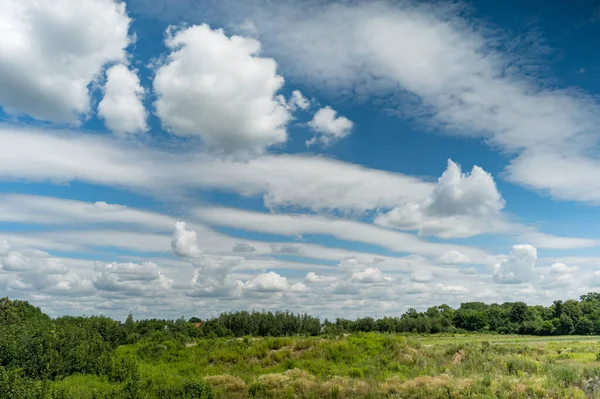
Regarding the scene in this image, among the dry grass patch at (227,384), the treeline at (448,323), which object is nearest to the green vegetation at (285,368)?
the dry grass patch at (227,384)

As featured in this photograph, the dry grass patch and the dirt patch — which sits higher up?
the dirt patch

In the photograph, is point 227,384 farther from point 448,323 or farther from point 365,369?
point 448,323

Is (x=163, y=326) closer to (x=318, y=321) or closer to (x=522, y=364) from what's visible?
(x=318, y=321)

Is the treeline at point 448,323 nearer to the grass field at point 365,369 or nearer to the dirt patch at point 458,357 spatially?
the grass field at point 365,369

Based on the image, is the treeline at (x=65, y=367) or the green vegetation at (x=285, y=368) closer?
the treeline at (x=65, y=367)

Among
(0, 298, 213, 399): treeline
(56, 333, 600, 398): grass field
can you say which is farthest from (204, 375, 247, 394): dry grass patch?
(0, 298, 213, 399): treeline

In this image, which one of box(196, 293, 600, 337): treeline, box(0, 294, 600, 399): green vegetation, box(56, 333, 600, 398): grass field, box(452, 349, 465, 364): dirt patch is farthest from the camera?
box(196, 293, 600, 337): treeline

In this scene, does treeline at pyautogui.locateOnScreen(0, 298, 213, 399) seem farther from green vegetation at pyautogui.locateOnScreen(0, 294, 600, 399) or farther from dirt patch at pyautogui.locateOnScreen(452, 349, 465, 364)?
dirt patch at pyautogui.locateOnScreen(452, 349, 465, 364)

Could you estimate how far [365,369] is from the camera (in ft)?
108

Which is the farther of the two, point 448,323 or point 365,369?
point 448,323

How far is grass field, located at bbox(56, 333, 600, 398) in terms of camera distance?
972 inches

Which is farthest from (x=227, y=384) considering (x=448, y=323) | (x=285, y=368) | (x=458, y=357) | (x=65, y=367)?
(x=448, y=323)

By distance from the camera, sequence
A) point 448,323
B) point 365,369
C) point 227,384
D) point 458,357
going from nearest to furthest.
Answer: point 227,384
point 365,369
point 458,357
point 448,323

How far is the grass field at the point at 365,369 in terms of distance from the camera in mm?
24688
